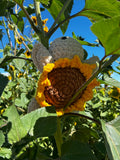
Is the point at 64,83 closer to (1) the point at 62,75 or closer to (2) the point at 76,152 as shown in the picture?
(1) the point at 62,75

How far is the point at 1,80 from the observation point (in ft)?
1.99

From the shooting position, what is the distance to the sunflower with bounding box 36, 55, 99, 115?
49 cm

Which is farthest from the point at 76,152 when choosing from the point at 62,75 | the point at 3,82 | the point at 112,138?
the point at 3,82

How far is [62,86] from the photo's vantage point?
1.67 ft

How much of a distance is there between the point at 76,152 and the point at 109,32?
0.28m

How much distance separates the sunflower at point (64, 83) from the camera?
49 cm

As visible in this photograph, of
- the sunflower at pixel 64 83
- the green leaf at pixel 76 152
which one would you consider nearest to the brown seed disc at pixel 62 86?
the sunflower at pixel 64 83

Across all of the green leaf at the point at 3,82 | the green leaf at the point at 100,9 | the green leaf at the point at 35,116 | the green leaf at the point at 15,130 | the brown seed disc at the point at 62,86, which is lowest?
the green leaf at the point at 15,130

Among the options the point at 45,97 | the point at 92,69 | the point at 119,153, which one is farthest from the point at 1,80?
the point at 119,153

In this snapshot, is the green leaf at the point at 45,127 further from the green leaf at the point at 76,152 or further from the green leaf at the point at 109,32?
the green leaf at the point at 109,32

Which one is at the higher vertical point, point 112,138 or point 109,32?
point 109,32

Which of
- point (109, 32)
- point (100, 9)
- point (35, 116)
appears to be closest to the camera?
point (109, 32)

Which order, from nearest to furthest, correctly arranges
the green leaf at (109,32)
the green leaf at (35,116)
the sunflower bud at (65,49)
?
the green leaf at (109,32) → the green leaf at (35,116) → the sunflower bud at (65,49)

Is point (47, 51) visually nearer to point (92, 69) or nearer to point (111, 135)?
point (92, 69)
